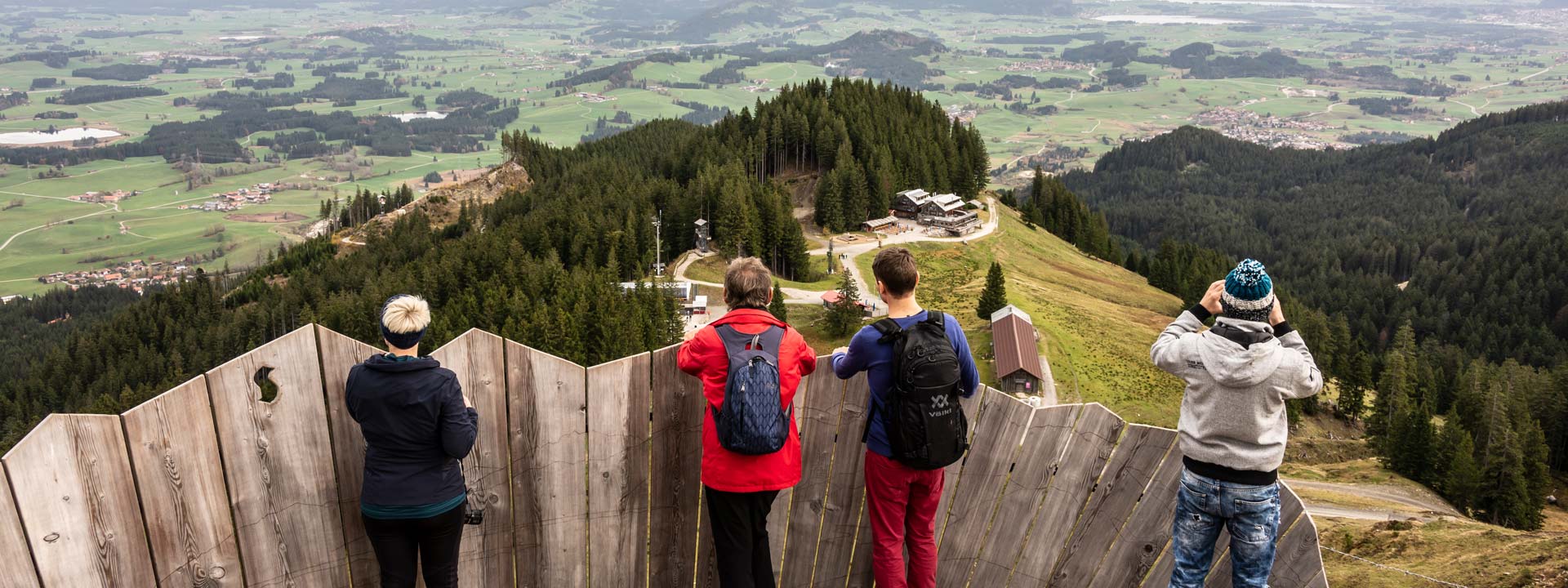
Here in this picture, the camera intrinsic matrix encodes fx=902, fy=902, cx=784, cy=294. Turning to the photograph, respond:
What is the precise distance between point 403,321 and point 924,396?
3677 mm

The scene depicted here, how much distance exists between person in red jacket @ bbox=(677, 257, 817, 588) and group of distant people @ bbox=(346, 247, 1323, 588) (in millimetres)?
13

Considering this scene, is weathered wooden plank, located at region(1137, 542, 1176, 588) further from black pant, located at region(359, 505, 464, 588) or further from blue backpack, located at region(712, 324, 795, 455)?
black pant, located at region(359, 505, 464, 588)

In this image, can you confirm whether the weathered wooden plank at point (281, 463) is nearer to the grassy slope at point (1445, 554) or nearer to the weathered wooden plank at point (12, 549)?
the weathered wooden plank at point (12, 549)

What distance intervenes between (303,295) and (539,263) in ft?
111

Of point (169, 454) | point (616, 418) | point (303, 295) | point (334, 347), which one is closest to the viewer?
point (169, 454)

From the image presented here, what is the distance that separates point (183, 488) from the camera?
587 cm

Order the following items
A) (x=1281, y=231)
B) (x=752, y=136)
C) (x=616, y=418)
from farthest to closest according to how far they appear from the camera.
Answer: (x=1281, y=231)
(x=752, y=136)
(x=616, y=418)

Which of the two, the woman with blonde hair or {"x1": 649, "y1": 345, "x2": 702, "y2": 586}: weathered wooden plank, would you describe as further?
{"x1": 649, "y1": 345, "x2": 702, "y2": 586}: weathered wooden plank

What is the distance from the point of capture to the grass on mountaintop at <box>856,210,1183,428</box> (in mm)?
53438

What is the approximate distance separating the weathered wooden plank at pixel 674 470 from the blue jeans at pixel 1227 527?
382 centimetres

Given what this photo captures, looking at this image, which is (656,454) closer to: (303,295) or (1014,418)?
(1014,418)

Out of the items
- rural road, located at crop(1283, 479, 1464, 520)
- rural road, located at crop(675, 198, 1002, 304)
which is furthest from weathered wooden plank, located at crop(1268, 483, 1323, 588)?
rural road, located at crop(675, 198, 1002, 304)

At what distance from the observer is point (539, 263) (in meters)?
69.6

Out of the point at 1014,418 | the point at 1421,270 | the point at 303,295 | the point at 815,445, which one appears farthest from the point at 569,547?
the point at 1421,270
